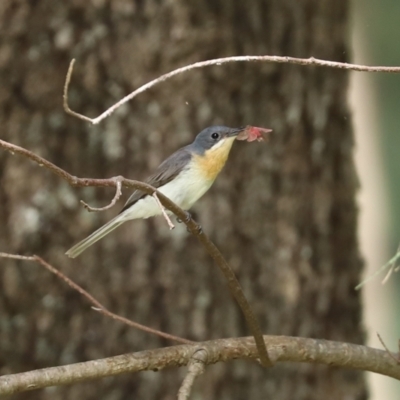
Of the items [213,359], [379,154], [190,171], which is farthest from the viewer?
[379,154]

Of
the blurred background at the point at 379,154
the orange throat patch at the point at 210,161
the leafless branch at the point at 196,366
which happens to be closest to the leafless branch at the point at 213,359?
the leafless branch at the point at 196,366

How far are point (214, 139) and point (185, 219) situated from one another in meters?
0.89

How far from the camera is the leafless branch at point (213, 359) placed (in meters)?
2.06

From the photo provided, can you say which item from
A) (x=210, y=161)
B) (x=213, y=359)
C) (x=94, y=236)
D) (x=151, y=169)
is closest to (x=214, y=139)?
(x=210, y=161)

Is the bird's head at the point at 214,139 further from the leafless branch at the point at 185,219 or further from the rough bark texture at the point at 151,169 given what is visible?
the leafless branch at the point at 185,219

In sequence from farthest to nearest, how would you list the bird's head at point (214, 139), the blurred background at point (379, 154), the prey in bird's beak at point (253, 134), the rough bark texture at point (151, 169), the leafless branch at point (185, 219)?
the blurred background at point (379, 154)
the rough bark texture at point (151, 169)
the bird's head at point (214, 139)
the prey in bird's beak at point (253, 134)
the leafless branch at point (185, 219)

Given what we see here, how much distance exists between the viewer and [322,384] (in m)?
3.44

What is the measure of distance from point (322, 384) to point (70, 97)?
5.45 ft

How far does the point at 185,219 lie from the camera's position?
1978 mm

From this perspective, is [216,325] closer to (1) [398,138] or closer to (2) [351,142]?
(2) [351,142]

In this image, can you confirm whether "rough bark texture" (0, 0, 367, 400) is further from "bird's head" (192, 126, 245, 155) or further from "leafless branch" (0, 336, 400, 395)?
"leafless branch" (0, 336, 400, 395)

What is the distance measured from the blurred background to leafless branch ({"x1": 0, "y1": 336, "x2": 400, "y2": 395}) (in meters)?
1.75

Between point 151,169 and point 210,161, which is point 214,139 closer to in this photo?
point 210,161

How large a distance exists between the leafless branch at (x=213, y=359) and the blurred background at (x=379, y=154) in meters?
1.75
